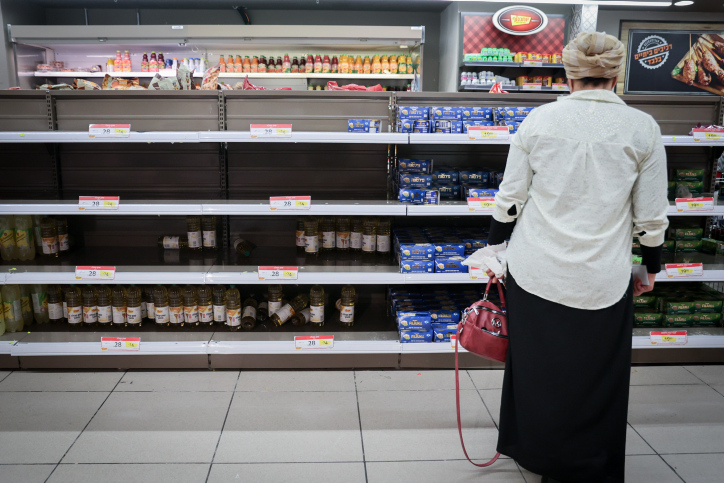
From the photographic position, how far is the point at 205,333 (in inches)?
127

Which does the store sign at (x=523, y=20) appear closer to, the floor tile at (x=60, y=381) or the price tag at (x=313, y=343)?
the price tag at (x=313, y=343)

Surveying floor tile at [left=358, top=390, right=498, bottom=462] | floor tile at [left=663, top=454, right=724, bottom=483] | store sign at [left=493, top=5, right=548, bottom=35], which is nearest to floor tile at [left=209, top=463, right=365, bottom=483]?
floor tile at [left=358, top=390, right=498, bottom=462]

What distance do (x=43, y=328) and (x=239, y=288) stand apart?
3.91ft

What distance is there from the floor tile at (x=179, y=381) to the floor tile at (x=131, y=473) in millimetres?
690

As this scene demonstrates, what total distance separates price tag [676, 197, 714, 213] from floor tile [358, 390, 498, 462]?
1.58 m

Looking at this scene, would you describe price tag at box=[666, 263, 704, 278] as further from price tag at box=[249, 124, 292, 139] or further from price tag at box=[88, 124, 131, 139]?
price tag at box=[88, 124, 131, 139]

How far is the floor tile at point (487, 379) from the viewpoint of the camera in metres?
3.02

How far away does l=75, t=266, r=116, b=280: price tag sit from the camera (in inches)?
118

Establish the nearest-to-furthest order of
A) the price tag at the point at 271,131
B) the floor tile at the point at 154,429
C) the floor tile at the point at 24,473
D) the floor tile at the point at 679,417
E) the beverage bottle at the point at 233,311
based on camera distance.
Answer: the floor tile at the point at 24,473 → the floor tile at the point at 154,429 → the floor tile at the point at 679,417 → the price tag at the point at 271,131 → the beverage bottle at the point at 233,311

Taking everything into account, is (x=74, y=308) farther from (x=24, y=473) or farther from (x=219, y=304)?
(x=24, y=473)

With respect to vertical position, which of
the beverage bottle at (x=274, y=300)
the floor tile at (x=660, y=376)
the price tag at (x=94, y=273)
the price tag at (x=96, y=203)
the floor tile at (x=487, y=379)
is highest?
the price tag at (x=96, y=203)

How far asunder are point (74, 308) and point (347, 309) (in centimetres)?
165

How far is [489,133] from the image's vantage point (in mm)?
2912

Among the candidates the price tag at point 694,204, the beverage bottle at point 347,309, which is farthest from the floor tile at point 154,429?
the price tag at point 694,204
